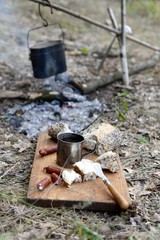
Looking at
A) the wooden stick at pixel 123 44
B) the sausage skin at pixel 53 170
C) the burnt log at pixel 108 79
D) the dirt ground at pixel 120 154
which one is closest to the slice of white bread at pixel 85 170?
the sausage skin at pixel 53 170

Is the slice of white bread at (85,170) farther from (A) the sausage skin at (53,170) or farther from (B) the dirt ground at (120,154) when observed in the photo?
(B) the dirt ground at (120,154)

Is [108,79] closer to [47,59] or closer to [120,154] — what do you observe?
[47,59]

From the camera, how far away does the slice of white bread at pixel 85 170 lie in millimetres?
2611

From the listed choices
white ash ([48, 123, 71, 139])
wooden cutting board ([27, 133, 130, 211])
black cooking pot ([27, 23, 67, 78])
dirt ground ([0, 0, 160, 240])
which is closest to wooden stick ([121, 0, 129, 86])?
dirt ground ([0, 0, 160, 240])

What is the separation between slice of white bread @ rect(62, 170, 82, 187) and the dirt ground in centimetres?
25

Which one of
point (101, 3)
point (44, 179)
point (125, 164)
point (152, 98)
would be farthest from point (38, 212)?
point (101, 3)

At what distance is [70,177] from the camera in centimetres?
256

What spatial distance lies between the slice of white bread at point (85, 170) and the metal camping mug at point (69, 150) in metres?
0.11

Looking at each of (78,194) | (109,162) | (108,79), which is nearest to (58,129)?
(109,162)

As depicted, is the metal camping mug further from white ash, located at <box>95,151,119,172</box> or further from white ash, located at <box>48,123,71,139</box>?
white ash, located at <box>48,123,71,139</box>

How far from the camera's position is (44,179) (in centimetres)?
254

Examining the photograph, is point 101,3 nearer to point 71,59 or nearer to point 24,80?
point 71,59

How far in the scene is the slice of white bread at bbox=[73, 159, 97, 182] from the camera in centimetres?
261

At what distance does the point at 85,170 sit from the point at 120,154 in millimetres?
994
